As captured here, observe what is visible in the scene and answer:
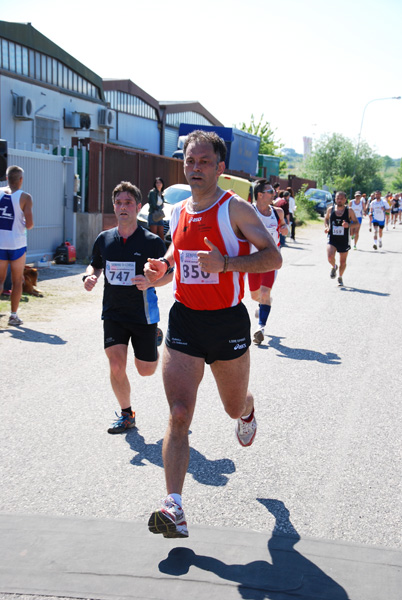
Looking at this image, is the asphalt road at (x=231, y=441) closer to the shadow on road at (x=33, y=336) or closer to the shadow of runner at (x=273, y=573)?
the shadow on road at (x=33, y=336)

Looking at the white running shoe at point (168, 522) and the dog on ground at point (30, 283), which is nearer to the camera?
the white running shoe at point (168, 522)

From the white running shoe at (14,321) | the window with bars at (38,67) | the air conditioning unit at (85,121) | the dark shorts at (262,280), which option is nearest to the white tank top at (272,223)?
the dark shorts at (262,280)

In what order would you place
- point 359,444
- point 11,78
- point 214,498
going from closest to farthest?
1. point 214,498
2. point 359,444
3. point 11,78

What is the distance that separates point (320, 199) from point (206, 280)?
43692 mm

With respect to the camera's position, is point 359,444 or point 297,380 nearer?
point 359,444

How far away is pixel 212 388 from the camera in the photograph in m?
6.67

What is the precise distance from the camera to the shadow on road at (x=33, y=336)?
27.9 feet

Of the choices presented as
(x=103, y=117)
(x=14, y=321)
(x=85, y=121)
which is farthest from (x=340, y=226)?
(x=103, y=117)

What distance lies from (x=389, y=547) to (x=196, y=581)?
1.10 m

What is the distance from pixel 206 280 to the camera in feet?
12.5

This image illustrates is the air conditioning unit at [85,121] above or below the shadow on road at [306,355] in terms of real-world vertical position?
above

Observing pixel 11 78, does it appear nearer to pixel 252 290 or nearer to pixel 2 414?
pixel 252 290

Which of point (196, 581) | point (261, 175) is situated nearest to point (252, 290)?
point (196, 581)

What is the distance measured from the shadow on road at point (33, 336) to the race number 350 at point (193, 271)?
4869 mm
